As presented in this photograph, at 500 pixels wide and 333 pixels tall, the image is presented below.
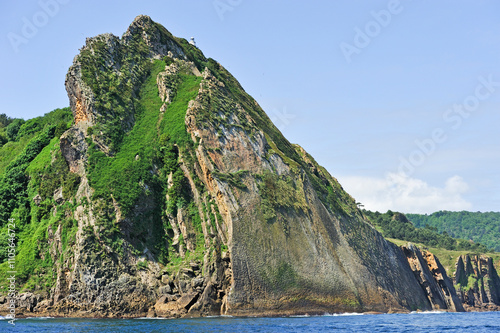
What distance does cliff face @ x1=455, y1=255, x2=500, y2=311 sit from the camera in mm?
126688

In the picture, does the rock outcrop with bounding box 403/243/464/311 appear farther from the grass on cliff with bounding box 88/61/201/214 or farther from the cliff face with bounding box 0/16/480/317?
the grass on cliff with bounding box 88/61/201/214

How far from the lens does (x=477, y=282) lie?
130875 millimetres

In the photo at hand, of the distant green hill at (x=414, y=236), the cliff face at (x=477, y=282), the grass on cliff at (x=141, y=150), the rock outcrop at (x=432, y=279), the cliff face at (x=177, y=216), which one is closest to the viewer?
the cliff face at (x=177, y=216)

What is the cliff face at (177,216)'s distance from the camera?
6106cm

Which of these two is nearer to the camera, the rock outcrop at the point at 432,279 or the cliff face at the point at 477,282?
the rock outcrop at the point at 432,279

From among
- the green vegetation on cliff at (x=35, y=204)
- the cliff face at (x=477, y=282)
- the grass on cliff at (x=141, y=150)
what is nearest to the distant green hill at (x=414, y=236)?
the cliff face at (x=477, y=282)

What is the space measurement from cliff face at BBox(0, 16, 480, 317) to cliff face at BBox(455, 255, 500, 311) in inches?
1947

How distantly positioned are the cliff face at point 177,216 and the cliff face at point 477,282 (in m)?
49.5

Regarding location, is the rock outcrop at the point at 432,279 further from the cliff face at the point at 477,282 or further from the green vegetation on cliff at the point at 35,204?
the green vegetation on cliff at the point at 35,204

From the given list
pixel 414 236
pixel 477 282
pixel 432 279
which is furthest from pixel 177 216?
pixel 414 236

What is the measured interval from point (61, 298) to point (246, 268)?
2070 cm

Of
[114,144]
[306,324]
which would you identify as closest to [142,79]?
[114,144]

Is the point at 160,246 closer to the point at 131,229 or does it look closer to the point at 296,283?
the point at 131,229

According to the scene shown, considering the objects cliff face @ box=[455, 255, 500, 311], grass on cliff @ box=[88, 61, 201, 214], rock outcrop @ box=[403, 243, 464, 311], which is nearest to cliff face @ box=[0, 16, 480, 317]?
grass on cliff @ box=[88, 61, 201, 214]
